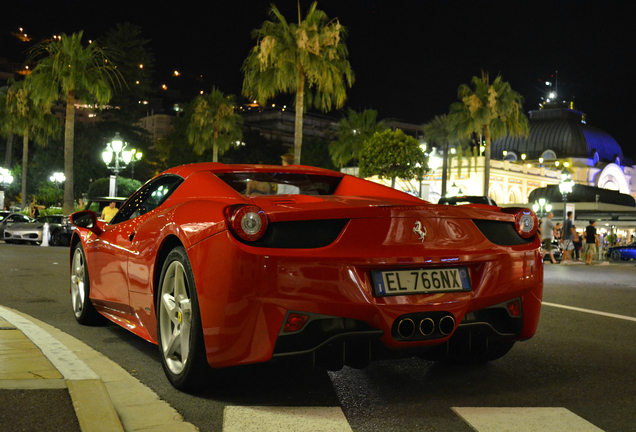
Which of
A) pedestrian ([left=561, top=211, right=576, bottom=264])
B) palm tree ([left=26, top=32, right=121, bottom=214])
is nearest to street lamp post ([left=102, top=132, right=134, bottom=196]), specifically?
palm tree ([left=26, top=32, right=121, bottom=214])

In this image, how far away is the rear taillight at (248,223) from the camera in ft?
11.9

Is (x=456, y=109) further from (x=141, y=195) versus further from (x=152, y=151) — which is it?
(x=152, y=151)

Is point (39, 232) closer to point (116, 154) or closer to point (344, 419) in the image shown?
point (116, 154)

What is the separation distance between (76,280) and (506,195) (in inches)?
3043

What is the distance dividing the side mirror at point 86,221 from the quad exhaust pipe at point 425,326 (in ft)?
10.00

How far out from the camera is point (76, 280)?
6641 mm

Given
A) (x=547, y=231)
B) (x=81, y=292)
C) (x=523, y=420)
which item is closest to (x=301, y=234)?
(x=523, y=420)

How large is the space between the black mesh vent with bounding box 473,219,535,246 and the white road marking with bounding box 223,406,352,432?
1.30 meters

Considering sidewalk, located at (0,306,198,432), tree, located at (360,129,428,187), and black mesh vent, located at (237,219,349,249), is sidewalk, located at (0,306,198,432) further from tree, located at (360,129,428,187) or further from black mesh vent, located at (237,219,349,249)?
tree, located at (360,129,428,187)

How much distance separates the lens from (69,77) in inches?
1383

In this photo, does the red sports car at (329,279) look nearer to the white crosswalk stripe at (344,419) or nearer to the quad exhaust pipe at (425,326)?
the quad exhaust pipe at (425,326)

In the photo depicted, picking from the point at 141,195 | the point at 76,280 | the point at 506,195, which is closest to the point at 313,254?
the point at 141,195

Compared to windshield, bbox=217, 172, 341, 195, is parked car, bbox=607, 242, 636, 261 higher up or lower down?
lower down

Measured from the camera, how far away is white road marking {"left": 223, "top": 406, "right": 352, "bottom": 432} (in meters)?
3.38
